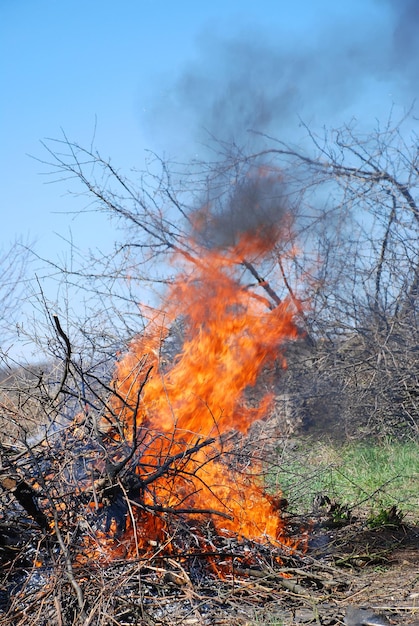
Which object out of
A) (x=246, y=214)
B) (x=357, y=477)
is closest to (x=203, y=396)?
(x=357, y=477)

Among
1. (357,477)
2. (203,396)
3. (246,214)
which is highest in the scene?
(246,214)

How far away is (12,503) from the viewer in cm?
438

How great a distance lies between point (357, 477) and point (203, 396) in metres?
2.63

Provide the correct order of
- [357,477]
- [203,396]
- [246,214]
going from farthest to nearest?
[246,214], [357,477], [203,396]

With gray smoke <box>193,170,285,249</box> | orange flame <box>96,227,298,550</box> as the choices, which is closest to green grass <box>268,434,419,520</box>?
orange flame <box>96,227,298,550</box>

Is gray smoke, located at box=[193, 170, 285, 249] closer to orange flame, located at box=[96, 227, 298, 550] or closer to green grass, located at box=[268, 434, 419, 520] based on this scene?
orange flame, located at box=[96, 227, 298, 550]

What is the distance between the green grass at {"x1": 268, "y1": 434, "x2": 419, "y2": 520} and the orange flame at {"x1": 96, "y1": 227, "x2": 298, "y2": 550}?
56 centimetres

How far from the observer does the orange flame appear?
4.92 m

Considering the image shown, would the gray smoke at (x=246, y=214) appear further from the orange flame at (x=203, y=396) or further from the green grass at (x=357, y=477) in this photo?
the green grass at (x=357, y=477)

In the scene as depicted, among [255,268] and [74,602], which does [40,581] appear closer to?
[74,602]

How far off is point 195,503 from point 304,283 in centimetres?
602

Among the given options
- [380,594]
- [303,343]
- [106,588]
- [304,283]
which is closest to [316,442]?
[303,343]

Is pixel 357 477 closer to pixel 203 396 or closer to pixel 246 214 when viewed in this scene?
pixel 203 396

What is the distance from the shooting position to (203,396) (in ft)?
20.8
